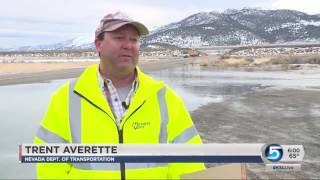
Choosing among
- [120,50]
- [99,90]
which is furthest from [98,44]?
[99,90]

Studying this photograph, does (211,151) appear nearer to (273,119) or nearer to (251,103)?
(273,119)

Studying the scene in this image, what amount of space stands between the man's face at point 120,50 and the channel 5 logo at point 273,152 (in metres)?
0.89

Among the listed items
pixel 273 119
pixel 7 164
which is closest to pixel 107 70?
pixel 7 164

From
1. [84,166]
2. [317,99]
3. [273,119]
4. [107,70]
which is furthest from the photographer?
[317,99]

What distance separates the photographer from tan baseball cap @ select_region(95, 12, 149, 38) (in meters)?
2.75

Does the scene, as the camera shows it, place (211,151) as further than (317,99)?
No

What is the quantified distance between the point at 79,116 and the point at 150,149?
538 mm

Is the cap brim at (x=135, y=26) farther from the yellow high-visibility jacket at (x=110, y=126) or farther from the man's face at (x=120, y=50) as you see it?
the yellow high-visibility jacket at (x=110, y=126)

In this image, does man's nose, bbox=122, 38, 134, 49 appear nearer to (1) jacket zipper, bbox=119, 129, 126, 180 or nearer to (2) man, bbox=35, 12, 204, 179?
(2) man, bbox=35, 12, 204, 179

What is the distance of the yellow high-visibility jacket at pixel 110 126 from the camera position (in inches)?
104

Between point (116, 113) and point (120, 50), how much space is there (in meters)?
0.34

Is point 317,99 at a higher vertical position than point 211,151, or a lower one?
lower

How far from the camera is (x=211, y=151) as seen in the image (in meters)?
2.33

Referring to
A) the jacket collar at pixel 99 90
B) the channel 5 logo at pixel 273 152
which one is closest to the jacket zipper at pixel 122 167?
the jacket collar at pixel 99 90
